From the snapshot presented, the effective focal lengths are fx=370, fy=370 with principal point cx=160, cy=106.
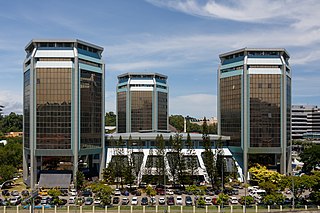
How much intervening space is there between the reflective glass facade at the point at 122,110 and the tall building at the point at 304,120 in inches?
3761

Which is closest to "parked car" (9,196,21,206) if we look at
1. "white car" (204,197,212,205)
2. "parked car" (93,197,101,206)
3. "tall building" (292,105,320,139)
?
"parked car" (93,197,101,206)

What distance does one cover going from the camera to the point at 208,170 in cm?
6656

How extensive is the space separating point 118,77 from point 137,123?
18.0 m

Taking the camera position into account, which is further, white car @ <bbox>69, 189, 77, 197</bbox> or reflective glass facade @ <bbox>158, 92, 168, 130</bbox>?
reflective glass facade @ <bbox>158, 92, 168, 130</bbox>

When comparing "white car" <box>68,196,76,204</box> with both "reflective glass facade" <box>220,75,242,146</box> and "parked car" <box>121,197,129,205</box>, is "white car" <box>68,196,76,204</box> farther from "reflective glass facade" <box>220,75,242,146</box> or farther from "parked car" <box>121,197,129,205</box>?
"reflective glass facade" <box>220,75,242,146</box>

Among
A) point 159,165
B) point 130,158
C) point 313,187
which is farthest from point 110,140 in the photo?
point 313,187

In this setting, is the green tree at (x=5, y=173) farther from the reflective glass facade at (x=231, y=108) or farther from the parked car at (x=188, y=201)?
the reflective glass facade at (x=231, y=108)

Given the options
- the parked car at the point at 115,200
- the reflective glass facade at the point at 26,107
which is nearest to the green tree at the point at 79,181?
the parked car at the point at 115,200

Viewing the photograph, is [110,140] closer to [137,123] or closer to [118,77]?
[137,123]

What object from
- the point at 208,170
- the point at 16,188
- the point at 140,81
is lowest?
the point at 16,188

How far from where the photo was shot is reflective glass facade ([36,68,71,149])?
70125 millimetres

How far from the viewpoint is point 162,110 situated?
12644 cm

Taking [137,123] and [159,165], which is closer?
[159,165]

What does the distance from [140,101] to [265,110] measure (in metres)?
51.9
